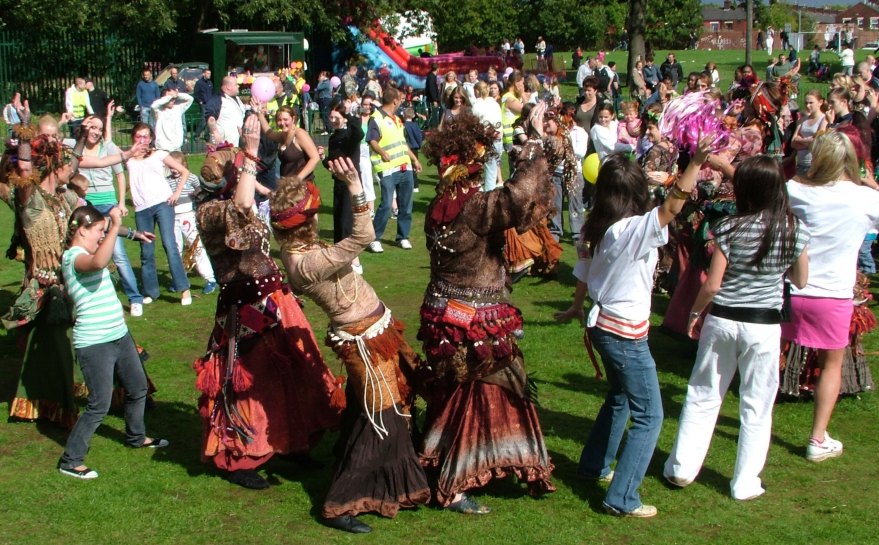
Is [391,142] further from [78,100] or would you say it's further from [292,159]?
[78,100]

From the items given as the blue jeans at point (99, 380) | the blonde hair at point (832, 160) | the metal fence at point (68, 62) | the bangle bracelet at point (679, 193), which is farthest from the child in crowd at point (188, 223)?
the metal fence at point (68, 62)

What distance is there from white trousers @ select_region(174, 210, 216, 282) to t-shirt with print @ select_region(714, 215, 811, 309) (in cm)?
616

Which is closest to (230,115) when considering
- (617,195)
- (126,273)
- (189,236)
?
(189,236)

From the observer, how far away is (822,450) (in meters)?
6.03

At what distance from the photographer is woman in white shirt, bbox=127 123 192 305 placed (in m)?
9.67

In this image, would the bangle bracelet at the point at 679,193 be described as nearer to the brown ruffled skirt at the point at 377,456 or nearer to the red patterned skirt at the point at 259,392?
the brown ruffled skirt at the point at 377,456

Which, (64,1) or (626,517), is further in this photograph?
(64,1)

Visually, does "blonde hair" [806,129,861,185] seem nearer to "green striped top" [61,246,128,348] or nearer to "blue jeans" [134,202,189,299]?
"green striped top" [61,246,128,348]

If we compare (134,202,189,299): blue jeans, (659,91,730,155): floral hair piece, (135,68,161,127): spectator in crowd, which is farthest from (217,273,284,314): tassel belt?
(135,68,161,127): spectator in crowd

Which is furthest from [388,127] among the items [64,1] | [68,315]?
[64,1]

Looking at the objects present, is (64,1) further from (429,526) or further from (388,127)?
(429,526)

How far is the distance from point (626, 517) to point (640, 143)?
19.7ft

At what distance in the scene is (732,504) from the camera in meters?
5.47

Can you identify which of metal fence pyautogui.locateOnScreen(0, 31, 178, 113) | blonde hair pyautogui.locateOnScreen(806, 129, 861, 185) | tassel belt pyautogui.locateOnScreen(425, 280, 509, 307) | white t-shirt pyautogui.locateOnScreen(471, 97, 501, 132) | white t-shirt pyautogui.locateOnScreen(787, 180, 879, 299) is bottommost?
tassel belt pyautogui.locateOnScreen(425, 280, 509, 307)
